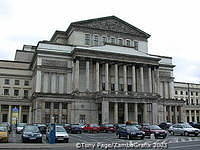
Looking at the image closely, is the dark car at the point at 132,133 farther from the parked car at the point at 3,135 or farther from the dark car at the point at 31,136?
the parked car at the point at 3,135

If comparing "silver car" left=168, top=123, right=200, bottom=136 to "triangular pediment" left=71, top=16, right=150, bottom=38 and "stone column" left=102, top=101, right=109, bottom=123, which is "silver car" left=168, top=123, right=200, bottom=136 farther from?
"triangular pediment" left=71, top=16, right=150, bottom=38

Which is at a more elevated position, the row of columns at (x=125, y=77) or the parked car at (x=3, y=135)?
the row of columns at (x=125, y=77)

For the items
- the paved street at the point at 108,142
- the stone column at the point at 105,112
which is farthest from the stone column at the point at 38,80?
the paved street at the point at 108,142

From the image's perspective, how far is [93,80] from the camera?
228 ft

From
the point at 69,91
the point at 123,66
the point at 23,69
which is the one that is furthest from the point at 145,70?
the point at 23,69

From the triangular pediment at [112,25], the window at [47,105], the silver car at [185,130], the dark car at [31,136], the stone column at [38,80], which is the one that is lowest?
the silver car at [185,130]

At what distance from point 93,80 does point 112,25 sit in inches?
726

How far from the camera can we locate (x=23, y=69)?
80562mm

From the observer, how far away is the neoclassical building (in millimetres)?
63344

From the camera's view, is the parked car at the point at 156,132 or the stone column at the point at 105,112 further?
the stone column at the point at 105,112

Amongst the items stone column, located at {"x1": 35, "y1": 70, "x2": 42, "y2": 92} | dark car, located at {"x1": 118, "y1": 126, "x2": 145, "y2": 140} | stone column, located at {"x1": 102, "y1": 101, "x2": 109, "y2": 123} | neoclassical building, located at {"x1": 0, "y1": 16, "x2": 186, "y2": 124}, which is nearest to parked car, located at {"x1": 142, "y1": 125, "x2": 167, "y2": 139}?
dark car, located at {"x1": 118, "y1": 126, "x2": 145, "y2": 140}

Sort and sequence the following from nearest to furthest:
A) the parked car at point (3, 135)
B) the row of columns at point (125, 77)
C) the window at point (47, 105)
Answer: the parked car at point (3, 135) → the window at point (47, 105) → the row of columns at point (125, 77)

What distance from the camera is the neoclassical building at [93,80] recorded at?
63344 mm

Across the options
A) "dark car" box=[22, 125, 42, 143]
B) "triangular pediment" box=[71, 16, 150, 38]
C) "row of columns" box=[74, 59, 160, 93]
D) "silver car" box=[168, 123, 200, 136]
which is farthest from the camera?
"triangular pediment" box=[71, 16, 150, 38]
